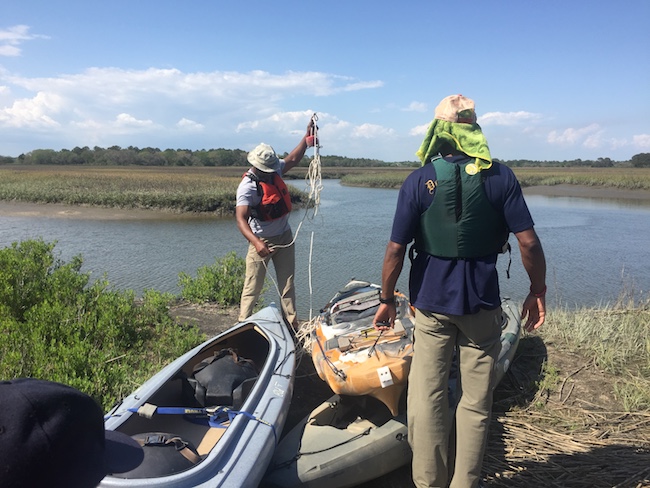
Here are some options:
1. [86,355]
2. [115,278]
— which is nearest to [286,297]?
[86,355]

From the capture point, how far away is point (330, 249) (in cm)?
1422

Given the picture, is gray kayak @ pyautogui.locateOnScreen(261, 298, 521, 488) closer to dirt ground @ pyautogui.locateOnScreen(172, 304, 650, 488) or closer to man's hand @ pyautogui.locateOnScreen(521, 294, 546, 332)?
dirt ground @ pyautogui.locateOnScreen(172, 304, 650, 488)

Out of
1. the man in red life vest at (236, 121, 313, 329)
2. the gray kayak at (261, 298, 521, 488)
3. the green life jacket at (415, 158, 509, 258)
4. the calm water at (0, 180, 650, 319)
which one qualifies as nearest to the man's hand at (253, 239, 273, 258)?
the man in red life vest at (236, 121, 313, 329)

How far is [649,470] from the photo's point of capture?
338 centimetres

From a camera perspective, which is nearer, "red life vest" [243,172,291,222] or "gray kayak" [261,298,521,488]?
"gray kayak" [261,298,521,488]

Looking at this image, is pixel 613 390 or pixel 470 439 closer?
pixel 470 439

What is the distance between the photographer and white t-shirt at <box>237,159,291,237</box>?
198 inches

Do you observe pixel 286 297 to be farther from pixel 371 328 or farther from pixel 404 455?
pixel 404 455

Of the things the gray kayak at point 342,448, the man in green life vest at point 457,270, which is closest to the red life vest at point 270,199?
the gray kayak at point 342,448

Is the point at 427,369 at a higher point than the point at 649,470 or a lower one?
higher

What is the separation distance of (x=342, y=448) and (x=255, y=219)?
8.72 ft

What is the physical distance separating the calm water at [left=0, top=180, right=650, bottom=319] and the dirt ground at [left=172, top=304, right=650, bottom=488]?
2.48m

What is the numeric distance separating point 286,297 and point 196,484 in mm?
3033

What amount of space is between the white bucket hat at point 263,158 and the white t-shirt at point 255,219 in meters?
0.15
